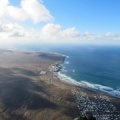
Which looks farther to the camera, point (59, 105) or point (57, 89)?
point (57, 89)

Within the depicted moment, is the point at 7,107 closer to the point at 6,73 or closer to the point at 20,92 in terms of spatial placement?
the point at 20,92

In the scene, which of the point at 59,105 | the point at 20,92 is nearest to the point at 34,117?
the point at 59,105

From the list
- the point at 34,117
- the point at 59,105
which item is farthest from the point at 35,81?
the point at 34,117

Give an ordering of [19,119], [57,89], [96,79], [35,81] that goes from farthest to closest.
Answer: [96,79], [35,81], [57,89], [19,119]

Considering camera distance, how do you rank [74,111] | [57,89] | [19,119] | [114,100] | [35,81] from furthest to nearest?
[35,81] < [57,89] < [114,100] < [74,111] < [19,119]

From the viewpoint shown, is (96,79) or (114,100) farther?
(96,79)

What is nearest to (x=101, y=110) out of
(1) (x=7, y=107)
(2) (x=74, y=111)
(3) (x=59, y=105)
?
(2) (x=74, y=111)

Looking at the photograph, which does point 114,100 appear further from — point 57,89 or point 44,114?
point 44,114

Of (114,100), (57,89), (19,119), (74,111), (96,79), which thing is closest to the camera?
(19,119)

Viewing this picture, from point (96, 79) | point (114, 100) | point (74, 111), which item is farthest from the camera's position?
point (96, 79)
